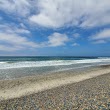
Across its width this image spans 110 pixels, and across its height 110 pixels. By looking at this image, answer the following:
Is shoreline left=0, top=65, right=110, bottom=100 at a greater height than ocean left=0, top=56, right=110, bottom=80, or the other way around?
ocean left=0, top=56, right=110, bottom=80

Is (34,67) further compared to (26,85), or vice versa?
(34,67)

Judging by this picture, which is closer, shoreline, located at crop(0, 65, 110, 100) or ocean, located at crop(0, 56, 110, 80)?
shoreline, located at crop(0, 65, 110, 100)

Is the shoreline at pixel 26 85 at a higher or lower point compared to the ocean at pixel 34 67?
lower

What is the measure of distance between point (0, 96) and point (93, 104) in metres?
5.78

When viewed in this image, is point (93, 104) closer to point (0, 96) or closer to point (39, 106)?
point (39, 106)

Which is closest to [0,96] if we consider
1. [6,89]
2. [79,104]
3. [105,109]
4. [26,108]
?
[6,89]

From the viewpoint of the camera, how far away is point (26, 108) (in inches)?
242

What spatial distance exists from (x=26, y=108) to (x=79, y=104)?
2.44 metres

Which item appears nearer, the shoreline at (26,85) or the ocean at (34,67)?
the shoreline at (26,85)

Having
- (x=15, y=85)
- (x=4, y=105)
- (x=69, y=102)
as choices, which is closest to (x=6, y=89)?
(x=15, y=85)

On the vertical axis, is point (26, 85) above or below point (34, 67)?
below

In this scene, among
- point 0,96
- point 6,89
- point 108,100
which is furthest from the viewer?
point 6,89

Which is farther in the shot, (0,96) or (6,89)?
(6,89)

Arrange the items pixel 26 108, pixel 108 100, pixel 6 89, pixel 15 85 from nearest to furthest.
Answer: pixel 26 108
pixel 108 100
pixel 6 89
pixel 15 85
